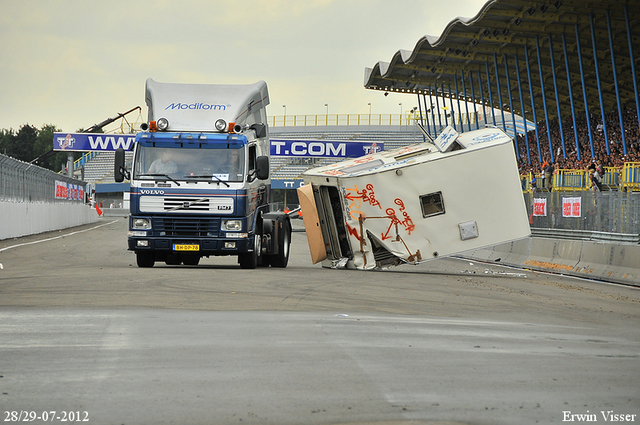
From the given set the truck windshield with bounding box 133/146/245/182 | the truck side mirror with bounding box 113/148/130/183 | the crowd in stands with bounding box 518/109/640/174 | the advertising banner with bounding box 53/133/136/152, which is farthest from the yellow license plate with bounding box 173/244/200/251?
the advertising banner with bounding box 53/133/136/152

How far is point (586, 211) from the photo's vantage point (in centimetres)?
2025

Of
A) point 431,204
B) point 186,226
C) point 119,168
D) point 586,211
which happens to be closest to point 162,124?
point 119,168

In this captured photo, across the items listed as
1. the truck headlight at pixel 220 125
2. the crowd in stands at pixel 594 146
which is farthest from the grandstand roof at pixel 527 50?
the truck headlight at pixel 220 125

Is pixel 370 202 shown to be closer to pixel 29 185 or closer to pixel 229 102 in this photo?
pixel 229 102

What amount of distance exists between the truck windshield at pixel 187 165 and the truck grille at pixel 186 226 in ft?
2.72

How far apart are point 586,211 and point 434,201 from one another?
255 inches

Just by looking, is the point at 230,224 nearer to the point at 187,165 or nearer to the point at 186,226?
the point at 186,226

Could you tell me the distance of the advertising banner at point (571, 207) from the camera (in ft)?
68.3

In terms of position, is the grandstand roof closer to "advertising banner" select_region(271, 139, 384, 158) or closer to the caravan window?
"advertising banner" select_region(271, 139, 384, 158)

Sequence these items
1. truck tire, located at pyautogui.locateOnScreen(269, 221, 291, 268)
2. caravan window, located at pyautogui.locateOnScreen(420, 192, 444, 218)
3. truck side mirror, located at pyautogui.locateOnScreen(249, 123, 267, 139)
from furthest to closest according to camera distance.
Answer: truck tire, located at pyautogui.locateOnScreen(269, 221, 291, 268)
truck side mirror, located at pyautogui.locateOnScreen(249, 123, 267, 139)
caravan window, located at pyautogui.locateOnScreen(420, 192, 444, 218)

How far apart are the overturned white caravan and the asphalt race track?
122 inches

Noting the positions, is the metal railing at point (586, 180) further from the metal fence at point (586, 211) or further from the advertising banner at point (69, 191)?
the advertising banner at point (69, 191)

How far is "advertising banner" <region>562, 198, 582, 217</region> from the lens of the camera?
68.3 ft

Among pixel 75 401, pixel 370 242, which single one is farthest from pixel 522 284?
pixel 75 401
